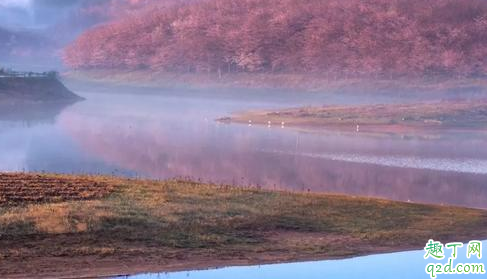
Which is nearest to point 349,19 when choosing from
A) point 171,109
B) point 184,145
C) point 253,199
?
point 171,109

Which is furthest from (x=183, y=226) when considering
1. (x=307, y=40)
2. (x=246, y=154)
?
(x=307, y=40)

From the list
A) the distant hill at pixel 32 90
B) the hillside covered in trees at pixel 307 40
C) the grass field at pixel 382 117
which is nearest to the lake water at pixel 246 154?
the grass field at pixel 382 117

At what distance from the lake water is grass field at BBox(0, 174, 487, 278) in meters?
8.36

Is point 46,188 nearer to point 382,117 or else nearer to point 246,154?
point 246,154

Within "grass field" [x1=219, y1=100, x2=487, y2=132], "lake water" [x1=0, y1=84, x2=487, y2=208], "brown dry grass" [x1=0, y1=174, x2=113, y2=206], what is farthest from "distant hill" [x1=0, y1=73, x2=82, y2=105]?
"brown dry grass" [x1=0, y1=174, x2=113, y2=206]

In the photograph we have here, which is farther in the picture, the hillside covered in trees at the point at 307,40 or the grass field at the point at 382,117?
the hillside covered in trees at the point at 307,40

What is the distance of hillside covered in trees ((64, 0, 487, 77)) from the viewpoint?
135 metres

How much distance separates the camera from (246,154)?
5216 cm

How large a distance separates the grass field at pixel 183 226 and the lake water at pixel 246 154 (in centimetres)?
836

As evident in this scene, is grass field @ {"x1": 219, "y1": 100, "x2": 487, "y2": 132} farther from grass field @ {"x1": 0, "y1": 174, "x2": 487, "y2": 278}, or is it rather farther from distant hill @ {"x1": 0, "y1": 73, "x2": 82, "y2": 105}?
grass field @ {"x1": 0, "y1": 174, "x2": 487, "y2": 278}

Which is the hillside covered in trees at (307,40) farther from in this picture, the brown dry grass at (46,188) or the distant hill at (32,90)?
the brown dry grass at (46,188)

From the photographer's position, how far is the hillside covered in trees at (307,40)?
13462cm

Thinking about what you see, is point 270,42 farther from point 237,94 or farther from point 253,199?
point 253,199

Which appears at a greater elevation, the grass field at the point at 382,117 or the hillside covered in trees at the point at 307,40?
the hillside covered in trees at the point at 307,40
